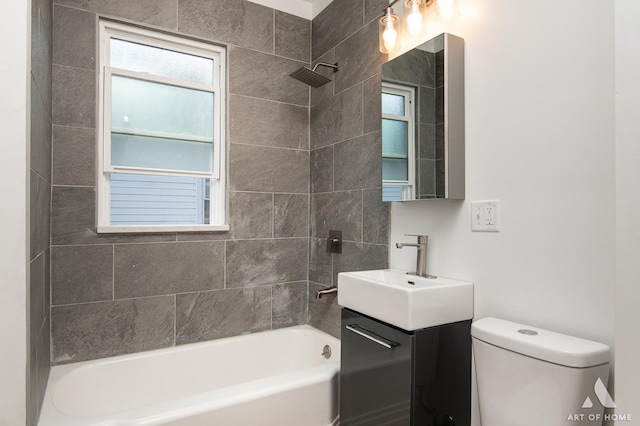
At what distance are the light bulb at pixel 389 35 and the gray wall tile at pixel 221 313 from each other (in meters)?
1.77

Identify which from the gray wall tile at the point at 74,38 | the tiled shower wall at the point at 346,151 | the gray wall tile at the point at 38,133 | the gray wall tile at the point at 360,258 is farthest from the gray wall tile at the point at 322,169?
the gray wall tile at the point at 38,133

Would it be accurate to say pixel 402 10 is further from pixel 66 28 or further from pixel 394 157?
pixel 66 28

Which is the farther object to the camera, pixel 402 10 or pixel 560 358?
pixel 402 10

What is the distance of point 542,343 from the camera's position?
1109 millimetres

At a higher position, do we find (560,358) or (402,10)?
(402,10)

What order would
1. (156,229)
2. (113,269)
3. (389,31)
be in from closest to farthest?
1. (389,31)
2. (113,269)
3. (156,229)

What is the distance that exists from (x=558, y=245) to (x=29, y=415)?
6.30 ft

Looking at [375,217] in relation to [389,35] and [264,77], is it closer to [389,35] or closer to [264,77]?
[389,35]

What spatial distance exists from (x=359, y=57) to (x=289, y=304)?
70.5 inches

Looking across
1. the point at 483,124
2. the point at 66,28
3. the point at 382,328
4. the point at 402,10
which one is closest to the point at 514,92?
the point at 483,124

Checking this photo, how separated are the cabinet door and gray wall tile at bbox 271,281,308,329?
95 centimetres

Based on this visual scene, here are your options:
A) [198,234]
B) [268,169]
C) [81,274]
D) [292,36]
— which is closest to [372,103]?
[268,169]

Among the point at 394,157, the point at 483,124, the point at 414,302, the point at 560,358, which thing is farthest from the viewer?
the point at 394,157

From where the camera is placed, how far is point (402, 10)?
1.97 metres
